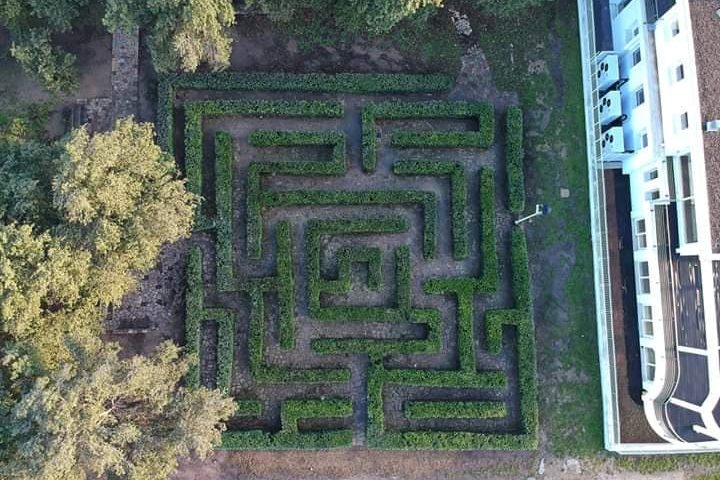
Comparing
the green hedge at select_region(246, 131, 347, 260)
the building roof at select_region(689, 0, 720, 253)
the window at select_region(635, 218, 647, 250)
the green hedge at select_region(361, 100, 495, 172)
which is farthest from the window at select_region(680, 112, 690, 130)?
the green hedge at select_region(246, 131, 347, 260)

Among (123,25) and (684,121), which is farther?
(684,121)

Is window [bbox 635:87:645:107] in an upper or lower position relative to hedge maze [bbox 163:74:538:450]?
upper

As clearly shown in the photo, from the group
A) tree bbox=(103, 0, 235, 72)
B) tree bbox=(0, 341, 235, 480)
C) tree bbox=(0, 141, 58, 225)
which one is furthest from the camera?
tree bbox=(103, 0, 235, 72)

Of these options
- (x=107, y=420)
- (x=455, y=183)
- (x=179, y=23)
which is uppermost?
(x=179, y=23)

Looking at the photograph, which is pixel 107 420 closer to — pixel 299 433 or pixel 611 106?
pixel 299 433

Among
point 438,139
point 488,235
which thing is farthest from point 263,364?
point 438,139

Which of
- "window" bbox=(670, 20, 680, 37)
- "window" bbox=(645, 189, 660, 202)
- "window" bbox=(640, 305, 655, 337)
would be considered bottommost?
"window" bbox=(640, 305, 655, 337)

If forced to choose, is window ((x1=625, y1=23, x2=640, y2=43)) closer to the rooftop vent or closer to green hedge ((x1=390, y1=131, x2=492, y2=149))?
the rooftop vent
